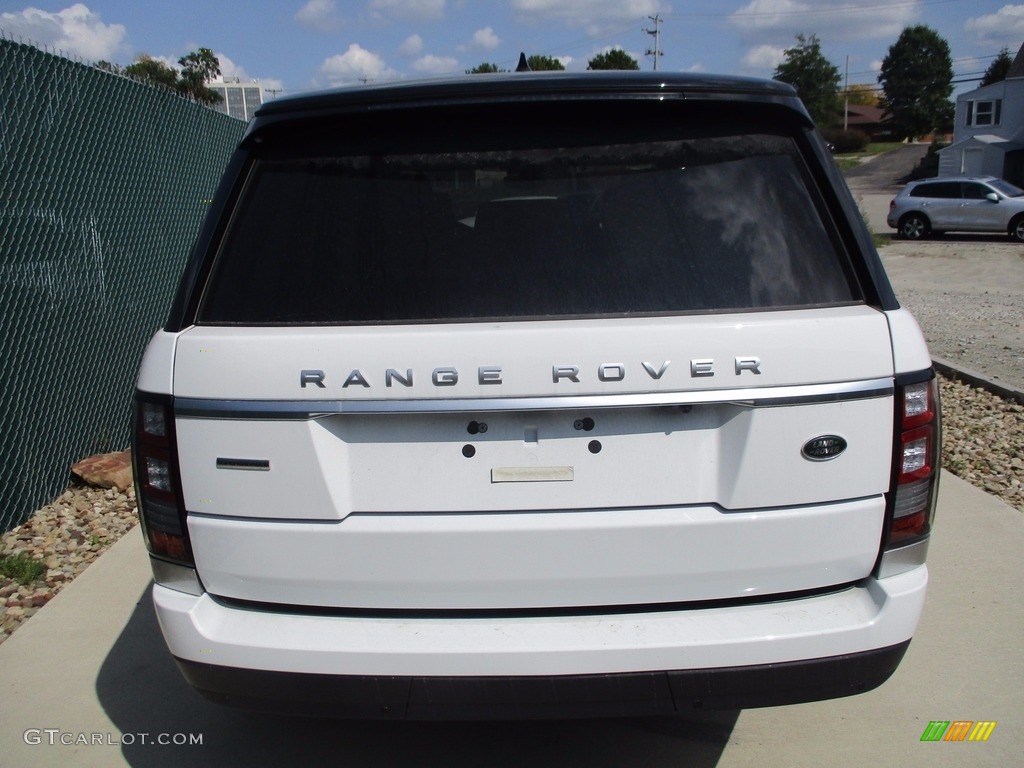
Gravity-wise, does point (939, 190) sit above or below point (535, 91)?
below

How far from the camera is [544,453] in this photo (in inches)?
87.6

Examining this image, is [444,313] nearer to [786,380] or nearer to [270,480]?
[270,480]

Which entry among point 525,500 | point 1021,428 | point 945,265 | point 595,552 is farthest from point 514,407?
point 945,265

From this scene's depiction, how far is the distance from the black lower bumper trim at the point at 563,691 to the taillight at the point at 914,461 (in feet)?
1.04

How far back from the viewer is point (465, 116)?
2.38 metres

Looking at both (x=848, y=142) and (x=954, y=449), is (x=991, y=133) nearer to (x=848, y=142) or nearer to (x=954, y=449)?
(x=848, y=142)

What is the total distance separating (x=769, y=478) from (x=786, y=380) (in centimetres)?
24

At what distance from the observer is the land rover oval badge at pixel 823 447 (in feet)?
7.24

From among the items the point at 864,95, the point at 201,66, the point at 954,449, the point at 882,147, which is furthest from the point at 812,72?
the point at 954,449

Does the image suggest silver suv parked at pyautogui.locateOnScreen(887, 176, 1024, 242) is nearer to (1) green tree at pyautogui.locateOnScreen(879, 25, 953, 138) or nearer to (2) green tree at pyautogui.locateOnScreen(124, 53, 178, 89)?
(2) green tree at pyautogui.locateOnScreen(124, 53, 178, 89)

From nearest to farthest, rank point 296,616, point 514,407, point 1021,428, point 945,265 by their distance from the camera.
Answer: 1. point 514,407
2. point 296,616
3. point 1021,428
4. point 945,265

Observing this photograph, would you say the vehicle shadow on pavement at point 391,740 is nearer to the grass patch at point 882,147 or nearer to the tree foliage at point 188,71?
the tree foliage at point 188,71

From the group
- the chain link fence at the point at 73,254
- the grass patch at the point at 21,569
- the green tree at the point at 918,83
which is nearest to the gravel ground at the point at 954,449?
the grass patch at the point at 21,569

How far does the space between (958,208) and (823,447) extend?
24.7 meters
